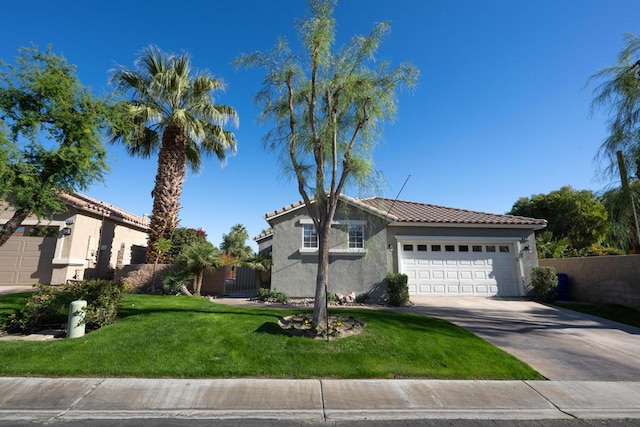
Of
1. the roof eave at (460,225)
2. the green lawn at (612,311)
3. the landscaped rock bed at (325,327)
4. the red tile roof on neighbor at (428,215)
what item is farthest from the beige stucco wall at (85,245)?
the green lawn at (612,311)

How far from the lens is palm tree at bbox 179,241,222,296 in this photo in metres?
13.5

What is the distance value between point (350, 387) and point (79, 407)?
12.7 feet

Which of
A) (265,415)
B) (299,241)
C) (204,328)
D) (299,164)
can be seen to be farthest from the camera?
(299,241)

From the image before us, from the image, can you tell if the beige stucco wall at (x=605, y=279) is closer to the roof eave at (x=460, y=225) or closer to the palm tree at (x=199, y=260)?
the roof eave at (x=460, y=225)

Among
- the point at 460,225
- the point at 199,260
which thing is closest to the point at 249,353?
the point at 199,260

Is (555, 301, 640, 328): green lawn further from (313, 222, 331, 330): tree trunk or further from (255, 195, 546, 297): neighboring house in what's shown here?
(313, 222, 331, 330): tree trunk

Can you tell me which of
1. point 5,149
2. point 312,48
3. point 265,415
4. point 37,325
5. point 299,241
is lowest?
point 265,415

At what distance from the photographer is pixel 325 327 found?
24.4 ft

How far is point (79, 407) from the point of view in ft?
14.7

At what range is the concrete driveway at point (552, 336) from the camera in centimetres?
623

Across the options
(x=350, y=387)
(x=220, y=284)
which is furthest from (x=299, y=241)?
(x=350, y=387)

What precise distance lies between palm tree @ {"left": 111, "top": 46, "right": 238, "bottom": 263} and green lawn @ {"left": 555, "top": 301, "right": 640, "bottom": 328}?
16.7 m

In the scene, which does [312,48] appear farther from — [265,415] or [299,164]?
[265,415]

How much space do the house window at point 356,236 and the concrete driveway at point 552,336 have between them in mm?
3195
